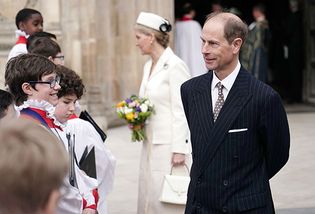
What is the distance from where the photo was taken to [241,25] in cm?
456

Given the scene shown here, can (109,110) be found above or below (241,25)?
below

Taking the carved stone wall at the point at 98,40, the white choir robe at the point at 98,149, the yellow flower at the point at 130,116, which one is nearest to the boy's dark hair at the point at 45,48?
the white choir robe at the point at 98,149

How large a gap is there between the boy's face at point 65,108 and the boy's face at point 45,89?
0.37 m

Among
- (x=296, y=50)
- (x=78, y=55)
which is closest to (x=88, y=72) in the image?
(x=78, y=55)

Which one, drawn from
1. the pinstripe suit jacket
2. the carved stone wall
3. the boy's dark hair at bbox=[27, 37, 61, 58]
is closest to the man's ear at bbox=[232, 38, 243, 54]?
the pinstripe suit jacket

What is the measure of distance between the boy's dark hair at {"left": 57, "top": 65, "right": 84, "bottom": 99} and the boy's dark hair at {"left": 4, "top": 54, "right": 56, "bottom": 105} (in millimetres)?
495

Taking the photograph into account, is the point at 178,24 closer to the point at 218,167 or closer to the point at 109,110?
the point at 109,110

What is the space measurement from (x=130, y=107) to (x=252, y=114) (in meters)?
2.45

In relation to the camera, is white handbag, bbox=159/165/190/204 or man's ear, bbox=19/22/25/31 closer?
white handbag, bbox=159/165/190/204

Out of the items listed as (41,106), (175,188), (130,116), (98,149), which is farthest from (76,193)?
(130,116)

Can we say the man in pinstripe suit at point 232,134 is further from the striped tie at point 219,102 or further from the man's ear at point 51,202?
the man's ear at point 51,202

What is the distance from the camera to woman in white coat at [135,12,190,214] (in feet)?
21.0

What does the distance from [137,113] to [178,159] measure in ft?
1.56

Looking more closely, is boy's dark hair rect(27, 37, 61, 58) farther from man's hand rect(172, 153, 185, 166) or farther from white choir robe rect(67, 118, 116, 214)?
man's hand rect(172, 153, 185, 166)
